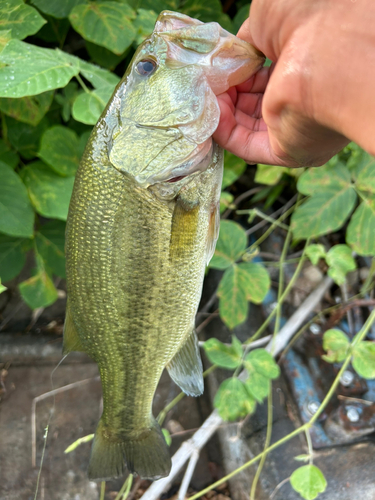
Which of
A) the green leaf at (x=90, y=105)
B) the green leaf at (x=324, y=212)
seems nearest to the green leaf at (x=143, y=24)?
the green leaf at (x=90, y=105)

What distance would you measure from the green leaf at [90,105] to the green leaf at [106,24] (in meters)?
0.24

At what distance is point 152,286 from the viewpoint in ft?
3.17

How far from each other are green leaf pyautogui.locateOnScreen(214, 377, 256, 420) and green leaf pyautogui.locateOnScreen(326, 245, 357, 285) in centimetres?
59

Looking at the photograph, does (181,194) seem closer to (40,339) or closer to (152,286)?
(152,286)

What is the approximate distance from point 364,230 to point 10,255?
1466 millimetres

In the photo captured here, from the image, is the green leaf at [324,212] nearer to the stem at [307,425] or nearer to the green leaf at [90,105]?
the stem at [307,425]

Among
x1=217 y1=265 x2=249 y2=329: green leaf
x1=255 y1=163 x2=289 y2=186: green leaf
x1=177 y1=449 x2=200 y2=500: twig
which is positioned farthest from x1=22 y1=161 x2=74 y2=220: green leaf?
x1=177 y1=449 x2=200 y2=500: twig

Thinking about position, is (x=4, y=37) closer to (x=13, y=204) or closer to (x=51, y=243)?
(x=13, y=204)

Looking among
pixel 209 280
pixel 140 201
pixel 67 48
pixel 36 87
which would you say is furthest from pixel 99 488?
pixel 67 48

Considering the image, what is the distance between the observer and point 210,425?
150cm

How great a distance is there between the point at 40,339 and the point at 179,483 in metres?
1.02

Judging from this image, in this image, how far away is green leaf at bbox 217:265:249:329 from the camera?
57.0 inches

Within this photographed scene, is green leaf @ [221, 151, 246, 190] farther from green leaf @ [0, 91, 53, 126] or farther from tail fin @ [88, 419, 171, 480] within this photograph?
tail fin @ [88, 419, 171, 480]

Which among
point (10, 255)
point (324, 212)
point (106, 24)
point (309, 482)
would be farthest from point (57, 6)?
point (309, 482)
